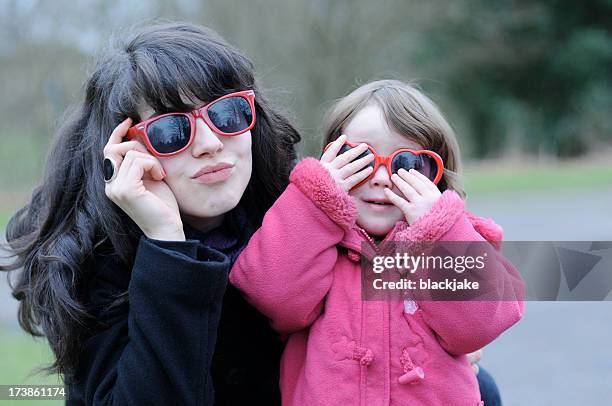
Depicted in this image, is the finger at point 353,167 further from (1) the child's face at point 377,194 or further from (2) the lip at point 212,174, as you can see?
(2) the lip at point 212,174

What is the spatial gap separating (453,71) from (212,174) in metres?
19.9

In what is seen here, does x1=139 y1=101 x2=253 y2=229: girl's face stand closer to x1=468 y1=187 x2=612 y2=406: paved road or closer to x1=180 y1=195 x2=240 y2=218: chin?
x1=180 y1=195 x2=240 y2=218: chin

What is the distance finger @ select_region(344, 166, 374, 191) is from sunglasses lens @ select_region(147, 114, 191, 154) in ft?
1.51

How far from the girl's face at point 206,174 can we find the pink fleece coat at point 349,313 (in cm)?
14

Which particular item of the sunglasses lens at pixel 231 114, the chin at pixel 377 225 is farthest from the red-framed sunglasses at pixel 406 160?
the sunglasses lens at pixel 231 114

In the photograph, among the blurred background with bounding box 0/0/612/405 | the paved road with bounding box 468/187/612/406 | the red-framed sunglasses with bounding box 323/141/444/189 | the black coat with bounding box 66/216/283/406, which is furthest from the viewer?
the blurred background with bounding box 0/0/612/405

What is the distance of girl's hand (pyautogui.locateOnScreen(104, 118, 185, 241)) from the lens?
1866mm

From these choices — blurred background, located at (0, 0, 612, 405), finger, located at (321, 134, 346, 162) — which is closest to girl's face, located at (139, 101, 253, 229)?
finger, located at (321, 134, 346, 162)

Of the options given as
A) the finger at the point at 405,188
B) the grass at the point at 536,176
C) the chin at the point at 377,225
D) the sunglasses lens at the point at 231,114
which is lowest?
the chin at the point at 377,225

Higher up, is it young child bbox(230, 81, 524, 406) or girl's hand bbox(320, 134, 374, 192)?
girl's hand bbox(320, 134, 374, 192)

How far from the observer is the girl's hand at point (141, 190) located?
6.12 feet

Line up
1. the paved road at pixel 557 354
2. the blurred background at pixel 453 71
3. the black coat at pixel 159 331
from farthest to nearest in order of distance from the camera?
the blurred background at pixel 453 71
the paved road at pixel 557 354
the black coat at pixel 159 331

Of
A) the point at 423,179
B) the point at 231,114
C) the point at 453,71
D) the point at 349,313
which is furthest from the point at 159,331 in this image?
the point at 453,71

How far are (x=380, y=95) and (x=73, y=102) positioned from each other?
110 cm
